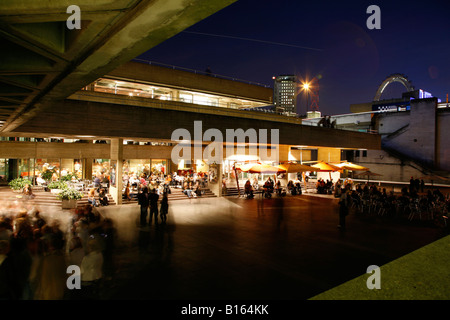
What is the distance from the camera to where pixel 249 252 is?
29.8 feet

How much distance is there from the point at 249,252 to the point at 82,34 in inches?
305

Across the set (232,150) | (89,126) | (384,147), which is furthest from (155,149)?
(384,147)

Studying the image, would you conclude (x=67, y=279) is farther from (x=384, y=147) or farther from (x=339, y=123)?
(x=339, y=123)

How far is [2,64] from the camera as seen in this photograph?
4562 mm

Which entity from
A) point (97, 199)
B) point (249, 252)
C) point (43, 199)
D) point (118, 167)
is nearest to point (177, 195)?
point (118, 167)

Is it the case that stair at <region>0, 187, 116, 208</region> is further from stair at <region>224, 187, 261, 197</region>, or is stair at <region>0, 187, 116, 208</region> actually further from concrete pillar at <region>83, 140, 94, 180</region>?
stair at <region>224, 187, 261, 197</region>

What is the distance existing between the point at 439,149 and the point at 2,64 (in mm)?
45808

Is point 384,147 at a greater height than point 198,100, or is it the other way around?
point 198,100

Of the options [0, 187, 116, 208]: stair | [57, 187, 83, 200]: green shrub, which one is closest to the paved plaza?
[57, 187, 83, 200]: green shrub

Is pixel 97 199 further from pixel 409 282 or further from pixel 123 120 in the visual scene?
pixel 409 282

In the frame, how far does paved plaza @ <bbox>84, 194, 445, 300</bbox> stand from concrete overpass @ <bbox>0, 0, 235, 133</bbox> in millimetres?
4766

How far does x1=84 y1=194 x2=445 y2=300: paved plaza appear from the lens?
6.46 metres
